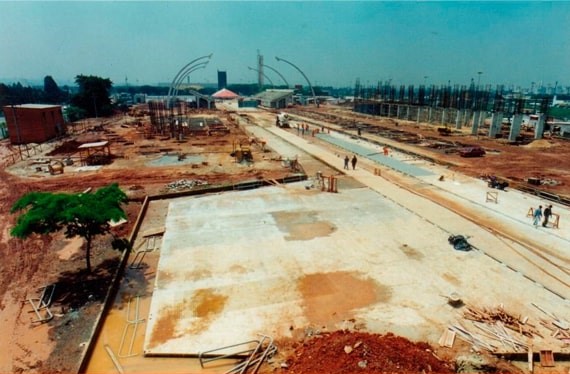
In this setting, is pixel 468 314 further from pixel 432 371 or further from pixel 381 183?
pixel 381 183

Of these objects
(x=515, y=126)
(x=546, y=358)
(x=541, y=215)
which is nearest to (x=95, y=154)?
(x=541, y=215)

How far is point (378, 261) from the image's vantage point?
14297 millimetres

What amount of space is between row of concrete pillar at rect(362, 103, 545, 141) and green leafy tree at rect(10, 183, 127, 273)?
4653cm

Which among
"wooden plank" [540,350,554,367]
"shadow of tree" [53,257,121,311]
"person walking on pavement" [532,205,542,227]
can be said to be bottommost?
"wooden plank" [540,350,554,367]

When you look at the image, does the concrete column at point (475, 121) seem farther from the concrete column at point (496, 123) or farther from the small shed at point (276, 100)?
the small shed at point (276, 100)

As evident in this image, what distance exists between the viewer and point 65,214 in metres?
11.8

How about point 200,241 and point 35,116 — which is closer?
point 200,241

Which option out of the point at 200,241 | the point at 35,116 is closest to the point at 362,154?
the point at 200,241

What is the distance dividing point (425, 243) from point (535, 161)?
24690 millimetres

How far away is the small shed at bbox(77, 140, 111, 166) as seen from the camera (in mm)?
31798

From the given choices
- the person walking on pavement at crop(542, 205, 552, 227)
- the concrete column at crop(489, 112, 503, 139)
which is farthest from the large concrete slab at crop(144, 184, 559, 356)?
the concrete column at crop(489, 112, 503, 139)

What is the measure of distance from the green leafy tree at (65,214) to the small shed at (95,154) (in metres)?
20.8

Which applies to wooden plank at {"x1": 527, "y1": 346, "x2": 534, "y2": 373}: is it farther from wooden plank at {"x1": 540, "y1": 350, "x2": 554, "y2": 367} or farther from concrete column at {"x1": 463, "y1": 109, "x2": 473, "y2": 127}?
concrete column at {"x1": 463, "y1": 109, "x2": 473, "y2": 127}

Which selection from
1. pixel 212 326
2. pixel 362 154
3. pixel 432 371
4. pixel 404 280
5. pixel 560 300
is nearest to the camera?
pixel 432 371
